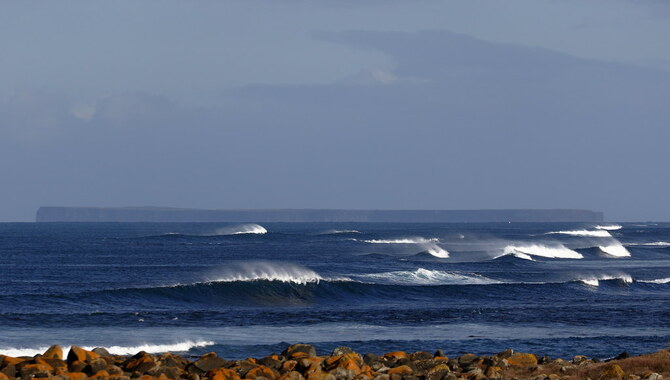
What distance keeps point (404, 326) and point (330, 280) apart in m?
15.4

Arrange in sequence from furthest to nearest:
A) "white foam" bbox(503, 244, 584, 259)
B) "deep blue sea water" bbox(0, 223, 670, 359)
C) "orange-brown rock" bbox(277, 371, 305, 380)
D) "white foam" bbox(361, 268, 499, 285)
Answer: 1. "white foam" bbox(503, 244, 584, 259)
2. "white foam" bbox(361, 268, 499, 285)
3. "deep blue sea water" bbox(0, 223, 670, 359)
4. "orange-brown rock" bbox(277, 371, 305, 380)

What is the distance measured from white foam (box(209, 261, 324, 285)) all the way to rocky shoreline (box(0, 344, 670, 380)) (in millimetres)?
25434

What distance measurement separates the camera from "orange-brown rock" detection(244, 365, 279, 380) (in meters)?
18.7

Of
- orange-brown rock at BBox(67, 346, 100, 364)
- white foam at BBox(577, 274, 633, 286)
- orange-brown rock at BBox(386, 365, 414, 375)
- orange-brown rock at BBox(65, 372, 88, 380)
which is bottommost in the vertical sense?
orange-brown rock at BBox(65, 372, 88, 380)

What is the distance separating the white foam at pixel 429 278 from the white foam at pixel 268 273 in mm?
3747

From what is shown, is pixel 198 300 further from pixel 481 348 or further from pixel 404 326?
pixel 481 348

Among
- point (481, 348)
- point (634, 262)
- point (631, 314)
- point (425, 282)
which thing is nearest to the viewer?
point (481, 348)

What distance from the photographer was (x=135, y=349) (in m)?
25.5

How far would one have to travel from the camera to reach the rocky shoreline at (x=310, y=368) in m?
18.6

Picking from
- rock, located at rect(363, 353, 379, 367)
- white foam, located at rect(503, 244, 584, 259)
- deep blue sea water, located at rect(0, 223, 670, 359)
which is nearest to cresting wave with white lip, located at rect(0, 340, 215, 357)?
deep blue sea water, located at rect(0, 223, 670, 359)

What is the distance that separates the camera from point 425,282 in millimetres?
50250

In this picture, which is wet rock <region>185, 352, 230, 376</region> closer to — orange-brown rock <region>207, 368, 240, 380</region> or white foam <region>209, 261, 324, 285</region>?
orange-brown rock <region>207, 368, 240, 380</region>

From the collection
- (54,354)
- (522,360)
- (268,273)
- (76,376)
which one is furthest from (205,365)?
(268,273)

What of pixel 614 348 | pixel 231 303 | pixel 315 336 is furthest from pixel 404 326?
pixel 231 303
